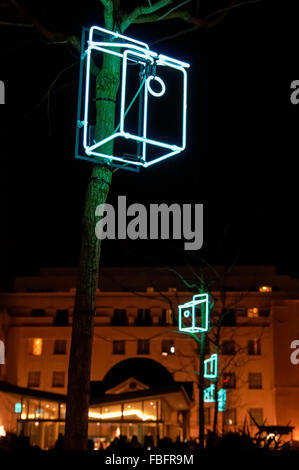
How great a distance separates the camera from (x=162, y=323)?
202ft

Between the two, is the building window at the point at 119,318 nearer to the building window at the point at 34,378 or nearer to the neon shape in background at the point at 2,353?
the building window at the point at 34,378

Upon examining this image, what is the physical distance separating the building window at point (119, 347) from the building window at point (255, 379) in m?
12.5

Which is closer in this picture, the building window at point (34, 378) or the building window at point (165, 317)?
the building window at point (34, 378)

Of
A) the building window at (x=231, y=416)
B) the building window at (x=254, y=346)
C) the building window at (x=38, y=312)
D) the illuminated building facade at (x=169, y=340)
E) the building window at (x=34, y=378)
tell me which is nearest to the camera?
the building window at (x=231, y=416)

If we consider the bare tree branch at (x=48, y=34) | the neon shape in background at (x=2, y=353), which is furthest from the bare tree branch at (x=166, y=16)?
the neon shape in background at (x=2, y=353)

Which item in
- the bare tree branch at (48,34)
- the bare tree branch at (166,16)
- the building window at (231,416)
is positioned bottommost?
the building window at (231,416)

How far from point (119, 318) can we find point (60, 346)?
645cm

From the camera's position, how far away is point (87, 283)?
809 cm

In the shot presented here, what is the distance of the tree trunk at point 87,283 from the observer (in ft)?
25.1

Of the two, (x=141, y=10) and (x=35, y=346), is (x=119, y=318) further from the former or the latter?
(x=141, y=10)

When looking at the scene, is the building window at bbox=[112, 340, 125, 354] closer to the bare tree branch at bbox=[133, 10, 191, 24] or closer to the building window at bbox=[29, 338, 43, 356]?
the building window at bbox=[29, 338, 43, 356]

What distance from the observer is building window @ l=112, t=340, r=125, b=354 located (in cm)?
6105

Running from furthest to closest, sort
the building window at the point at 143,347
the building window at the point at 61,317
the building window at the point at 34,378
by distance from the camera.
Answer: the building window at the point at 61,317, the building window at the point at 34,378, the building window at the point at 143,347
